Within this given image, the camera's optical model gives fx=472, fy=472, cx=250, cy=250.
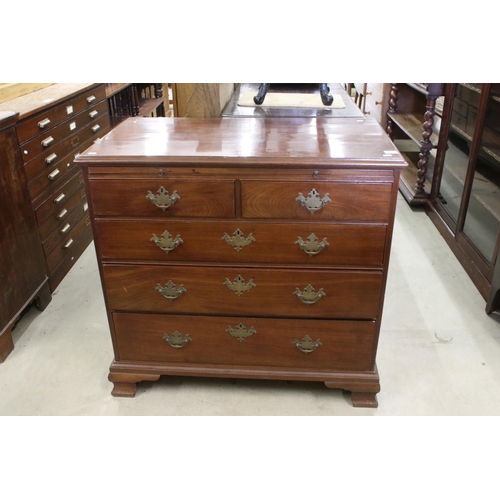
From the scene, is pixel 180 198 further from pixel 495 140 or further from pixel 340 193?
pixel 495 140

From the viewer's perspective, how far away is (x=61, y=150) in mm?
2346

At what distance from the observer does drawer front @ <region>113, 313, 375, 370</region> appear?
161cm

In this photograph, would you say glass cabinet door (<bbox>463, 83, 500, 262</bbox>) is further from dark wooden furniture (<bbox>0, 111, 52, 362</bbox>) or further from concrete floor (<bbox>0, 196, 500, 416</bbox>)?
dark wooden furniture (<bbox>0, 111, 52, 362</bbox>)

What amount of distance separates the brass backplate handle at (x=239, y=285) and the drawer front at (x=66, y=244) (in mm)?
1139

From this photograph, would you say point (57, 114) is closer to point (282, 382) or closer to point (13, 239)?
→ point (13, 239)

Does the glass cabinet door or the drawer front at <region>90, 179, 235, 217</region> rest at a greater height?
the drawer front at <region>90, 179, 235, 217</region>

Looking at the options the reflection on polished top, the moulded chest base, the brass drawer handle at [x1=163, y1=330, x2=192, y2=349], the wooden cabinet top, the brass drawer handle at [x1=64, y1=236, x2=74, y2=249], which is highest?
the wooden cabinet top

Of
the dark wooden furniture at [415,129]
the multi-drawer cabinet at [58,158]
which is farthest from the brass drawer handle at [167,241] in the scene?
the dark wooden furniture at [415,129]

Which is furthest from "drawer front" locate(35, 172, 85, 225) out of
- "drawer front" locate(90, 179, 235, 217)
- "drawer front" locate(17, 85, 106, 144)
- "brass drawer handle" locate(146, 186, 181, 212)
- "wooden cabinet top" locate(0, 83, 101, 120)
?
"brass drawer handle" locate(146, 186, 181, 212)

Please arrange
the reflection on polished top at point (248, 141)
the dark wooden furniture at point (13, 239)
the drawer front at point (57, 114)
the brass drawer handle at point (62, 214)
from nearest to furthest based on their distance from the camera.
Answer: the reflection on polished top at point (248, 141)
the dark wooden furniture at point (13, 239)
the drawer front at point (57, 114)
the brass drawer handle at point (62, 214)

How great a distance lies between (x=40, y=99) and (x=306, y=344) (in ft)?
5.40

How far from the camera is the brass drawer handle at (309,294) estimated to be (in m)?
1.53

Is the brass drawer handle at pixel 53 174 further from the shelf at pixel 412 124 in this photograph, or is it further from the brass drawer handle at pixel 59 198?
the shelf at pixel 412 124

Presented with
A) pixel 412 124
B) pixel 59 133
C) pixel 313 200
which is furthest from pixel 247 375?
pixel 412 124
